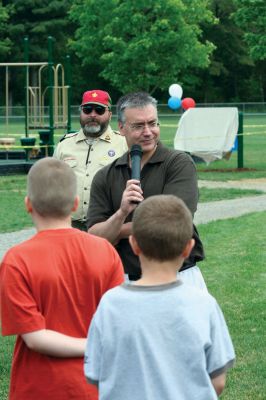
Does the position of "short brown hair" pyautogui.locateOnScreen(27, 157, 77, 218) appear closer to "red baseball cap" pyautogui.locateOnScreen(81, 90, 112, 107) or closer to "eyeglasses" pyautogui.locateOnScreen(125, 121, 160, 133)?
"eyeglasses" pyautogui.locateOnScreen(125, 121, 160, 133)

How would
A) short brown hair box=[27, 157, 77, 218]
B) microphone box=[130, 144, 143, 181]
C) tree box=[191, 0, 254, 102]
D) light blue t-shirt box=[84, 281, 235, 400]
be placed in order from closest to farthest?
light blue t-shirt box=[84, 281, 235, 400]
short brown hair box=[27, 157, 77, 218]
microphone box=[130, 144, 143, 181]
tree box=[191, 0, 254, 102]

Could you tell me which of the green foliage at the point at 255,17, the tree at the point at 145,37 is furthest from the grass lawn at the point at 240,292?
the tree at the point at 145,37

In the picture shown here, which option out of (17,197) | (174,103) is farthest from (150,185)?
(174,103)

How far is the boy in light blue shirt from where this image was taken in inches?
123

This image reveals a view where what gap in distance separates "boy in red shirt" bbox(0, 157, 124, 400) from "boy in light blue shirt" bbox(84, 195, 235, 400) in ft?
1.15

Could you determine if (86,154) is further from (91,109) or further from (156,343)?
(156,343)

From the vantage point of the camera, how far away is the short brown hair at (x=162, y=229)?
315 cm

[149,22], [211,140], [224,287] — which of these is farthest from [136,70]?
[224,287]

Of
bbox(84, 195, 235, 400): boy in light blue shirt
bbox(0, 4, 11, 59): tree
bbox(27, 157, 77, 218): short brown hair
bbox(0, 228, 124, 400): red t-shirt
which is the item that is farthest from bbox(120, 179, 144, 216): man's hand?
bbox(0, 4, 11, 59): tree

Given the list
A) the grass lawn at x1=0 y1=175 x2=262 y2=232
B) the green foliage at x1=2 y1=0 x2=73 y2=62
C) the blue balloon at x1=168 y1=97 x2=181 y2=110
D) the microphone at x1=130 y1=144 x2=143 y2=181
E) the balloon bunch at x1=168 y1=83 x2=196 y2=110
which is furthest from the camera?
the green foliage at x1=2 y1=0 x2=73 y2=62

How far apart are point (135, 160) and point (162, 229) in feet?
5.15

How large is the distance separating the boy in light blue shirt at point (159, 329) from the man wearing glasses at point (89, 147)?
313 centimetres

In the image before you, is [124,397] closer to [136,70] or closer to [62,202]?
[62,202]

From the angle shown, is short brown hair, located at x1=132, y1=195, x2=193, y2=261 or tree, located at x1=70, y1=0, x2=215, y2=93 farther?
tree, located at x1=70, y1=0, x2=215, y2=93
